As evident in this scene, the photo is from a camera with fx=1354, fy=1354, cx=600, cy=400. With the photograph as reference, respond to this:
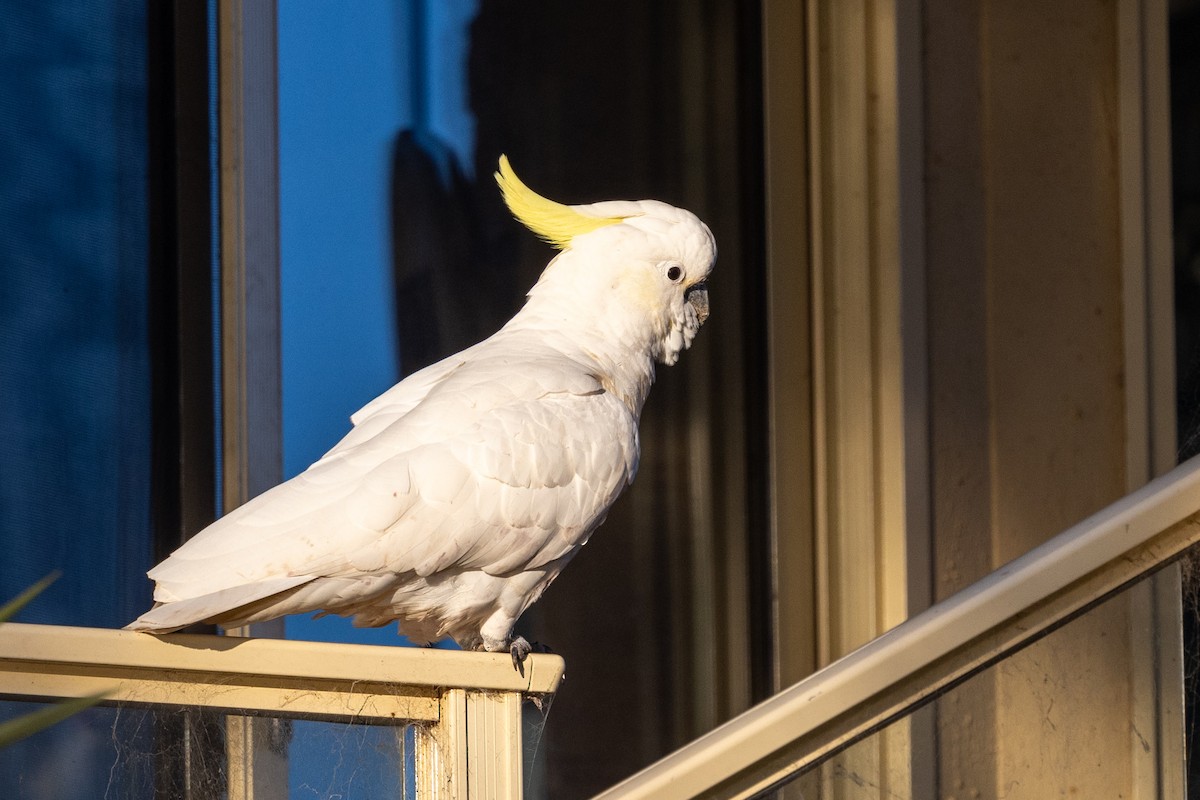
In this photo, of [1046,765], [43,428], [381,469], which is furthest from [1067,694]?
[43,428]

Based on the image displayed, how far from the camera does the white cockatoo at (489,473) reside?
5.48 feet

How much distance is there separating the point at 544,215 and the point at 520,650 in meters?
0.80

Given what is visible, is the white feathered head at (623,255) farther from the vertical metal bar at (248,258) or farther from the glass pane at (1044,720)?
the glass pane at (1044,720)

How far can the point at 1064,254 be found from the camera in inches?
125

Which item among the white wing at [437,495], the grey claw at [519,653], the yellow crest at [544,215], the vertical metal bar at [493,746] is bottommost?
the vertical metal bar at [493,746]

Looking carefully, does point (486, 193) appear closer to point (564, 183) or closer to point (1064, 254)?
point (564, 183)

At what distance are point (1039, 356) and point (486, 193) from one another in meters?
1.34

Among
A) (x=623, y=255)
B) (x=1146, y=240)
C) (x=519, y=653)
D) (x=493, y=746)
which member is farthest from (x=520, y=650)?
(x=1146, y=240)

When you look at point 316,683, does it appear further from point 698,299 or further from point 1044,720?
point 698,299

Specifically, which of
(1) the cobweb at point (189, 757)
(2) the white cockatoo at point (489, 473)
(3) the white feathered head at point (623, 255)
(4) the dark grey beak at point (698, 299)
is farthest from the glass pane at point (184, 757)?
(4) the dark grey beak at point (698, 299)

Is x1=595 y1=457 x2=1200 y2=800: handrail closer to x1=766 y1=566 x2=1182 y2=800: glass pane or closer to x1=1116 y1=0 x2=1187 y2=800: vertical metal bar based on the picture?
x1=766 y1=566 x2=1182 y2=800: glass pane

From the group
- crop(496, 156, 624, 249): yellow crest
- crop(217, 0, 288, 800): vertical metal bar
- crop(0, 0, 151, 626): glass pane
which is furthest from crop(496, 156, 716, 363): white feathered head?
crop(0, 0, 151, 626): glass pane

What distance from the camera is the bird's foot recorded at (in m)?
1.48

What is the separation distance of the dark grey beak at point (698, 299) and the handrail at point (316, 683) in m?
1.01
